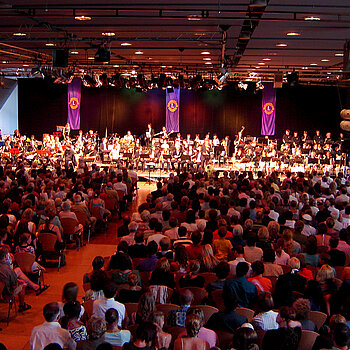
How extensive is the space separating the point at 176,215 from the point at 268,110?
67.7ft

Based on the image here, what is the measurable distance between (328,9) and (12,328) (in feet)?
26.3

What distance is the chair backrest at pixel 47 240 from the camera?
9248mm

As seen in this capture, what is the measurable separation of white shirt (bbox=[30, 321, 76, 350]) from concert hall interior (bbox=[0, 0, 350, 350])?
11mm

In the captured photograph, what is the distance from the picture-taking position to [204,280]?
642 cm

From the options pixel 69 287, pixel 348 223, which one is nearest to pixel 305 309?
pixel 69 287

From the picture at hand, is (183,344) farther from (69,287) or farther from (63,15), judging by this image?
(63,15)

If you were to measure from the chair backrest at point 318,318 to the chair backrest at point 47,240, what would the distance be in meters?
5.20

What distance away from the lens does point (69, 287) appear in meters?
5.57

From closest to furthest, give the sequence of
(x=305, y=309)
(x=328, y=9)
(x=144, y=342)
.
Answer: (x=144, y=342) < (x=305, y=309) < (x=328, y=9)

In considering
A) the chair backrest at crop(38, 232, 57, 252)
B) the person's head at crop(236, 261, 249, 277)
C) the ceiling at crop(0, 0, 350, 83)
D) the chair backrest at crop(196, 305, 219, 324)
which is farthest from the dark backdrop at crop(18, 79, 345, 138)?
the chair backrest at crop(196, 305, 219, 324)

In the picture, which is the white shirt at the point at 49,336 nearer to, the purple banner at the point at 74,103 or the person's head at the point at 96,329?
the person's head at the point at 96,329

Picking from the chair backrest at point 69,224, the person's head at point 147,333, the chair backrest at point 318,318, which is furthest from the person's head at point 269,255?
the chair backrest at point 69,224

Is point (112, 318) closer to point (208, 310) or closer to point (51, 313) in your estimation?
point (51, 313)

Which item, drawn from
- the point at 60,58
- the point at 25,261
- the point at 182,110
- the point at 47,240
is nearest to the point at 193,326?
the point at 25,261
